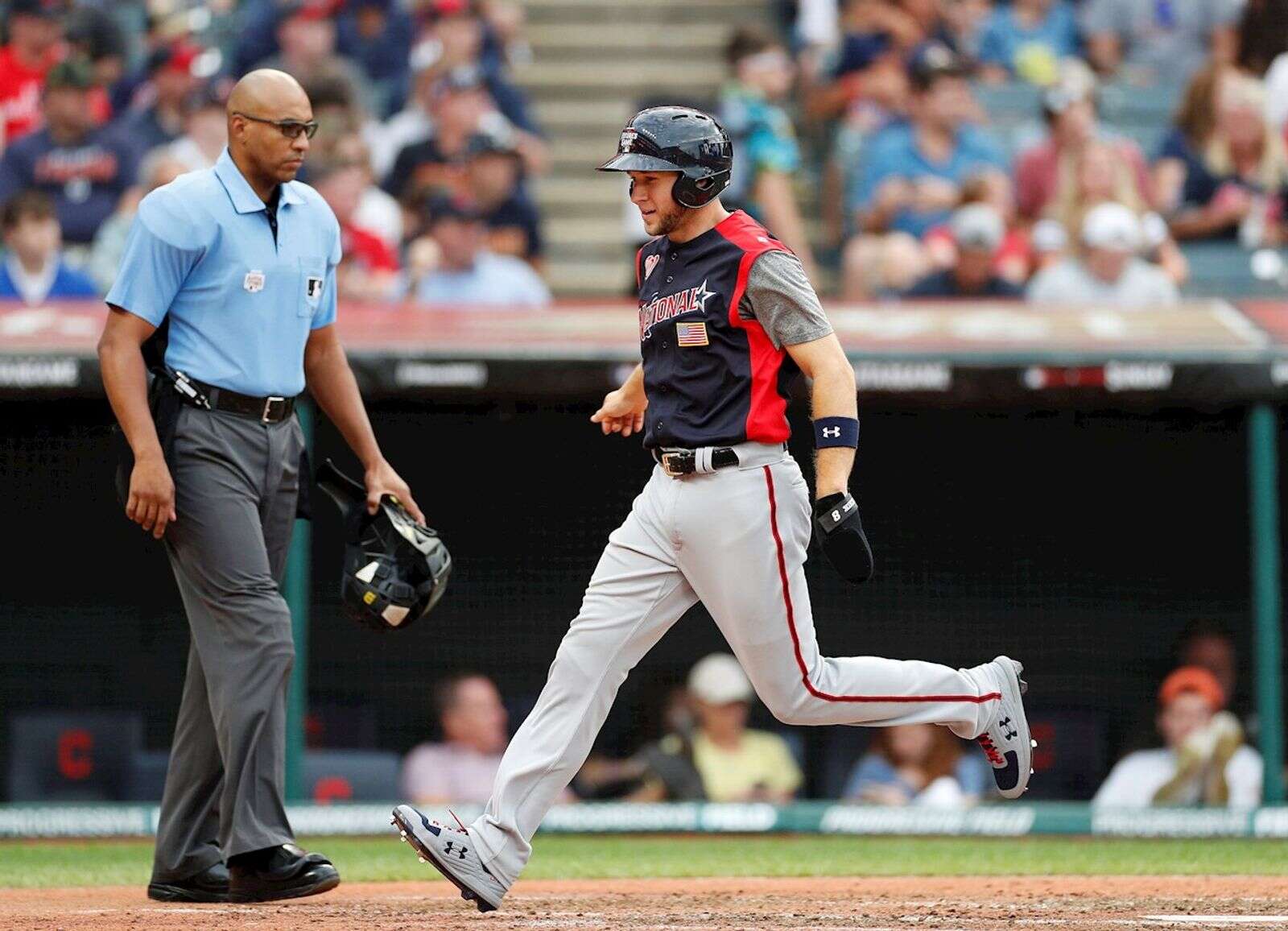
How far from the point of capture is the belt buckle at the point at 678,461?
13.6ft

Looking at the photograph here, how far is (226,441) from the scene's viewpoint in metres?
4.61

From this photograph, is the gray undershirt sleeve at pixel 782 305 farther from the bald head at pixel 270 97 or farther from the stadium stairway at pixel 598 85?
the stadium stairway at pixel 598 85

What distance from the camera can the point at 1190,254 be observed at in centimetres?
914

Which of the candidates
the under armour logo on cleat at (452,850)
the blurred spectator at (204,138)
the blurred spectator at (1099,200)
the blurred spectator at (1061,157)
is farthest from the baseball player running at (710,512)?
the blurred spectator at (1061,157)

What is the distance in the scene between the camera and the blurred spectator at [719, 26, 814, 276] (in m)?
9.37

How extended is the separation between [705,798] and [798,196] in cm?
401

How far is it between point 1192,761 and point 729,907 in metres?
2.89

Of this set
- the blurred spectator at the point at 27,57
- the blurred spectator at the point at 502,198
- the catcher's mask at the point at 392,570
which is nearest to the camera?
the catcher's mask at the point at 392,570

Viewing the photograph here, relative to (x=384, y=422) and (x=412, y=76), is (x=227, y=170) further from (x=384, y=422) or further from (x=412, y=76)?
(x=412, y=76)

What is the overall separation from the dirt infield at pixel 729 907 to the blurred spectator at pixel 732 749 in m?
1.84

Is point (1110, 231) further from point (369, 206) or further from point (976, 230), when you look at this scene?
point (369, 206)

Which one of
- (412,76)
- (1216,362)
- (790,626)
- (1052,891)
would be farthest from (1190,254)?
(790,626)

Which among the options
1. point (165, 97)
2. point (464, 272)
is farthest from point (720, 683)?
point (165, 97)

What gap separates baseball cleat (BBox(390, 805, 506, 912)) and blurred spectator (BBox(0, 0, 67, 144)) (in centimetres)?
679
